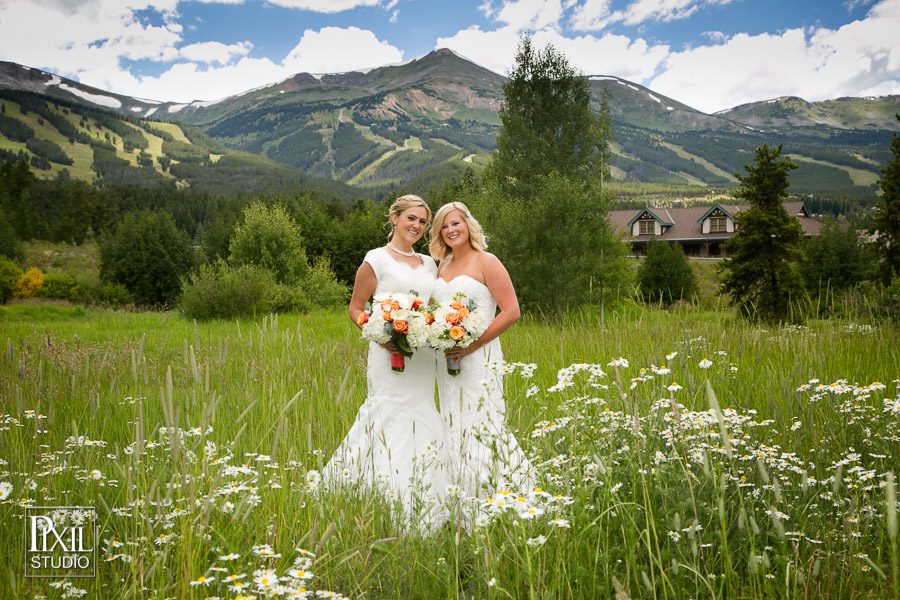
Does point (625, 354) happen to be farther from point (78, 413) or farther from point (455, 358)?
point (78, 413)

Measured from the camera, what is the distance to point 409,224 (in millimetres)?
5156

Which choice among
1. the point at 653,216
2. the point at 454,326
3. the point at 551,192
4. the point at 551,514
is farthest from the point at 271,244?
the point at 653,216

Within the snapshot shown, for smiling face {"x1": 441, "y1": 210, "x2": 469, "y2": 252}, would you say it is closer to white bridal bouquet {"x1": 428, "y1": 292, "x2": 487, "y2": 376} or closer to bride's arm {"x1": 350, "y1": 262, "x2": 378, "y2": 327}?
bride's arm {"x1": 350, "y1": 262, "x2": 378, "y2": 327}

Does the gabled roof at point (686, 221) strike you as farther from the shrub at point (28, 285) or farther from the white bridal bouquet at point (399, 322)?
the white bridal bouquet at point (399, 322)

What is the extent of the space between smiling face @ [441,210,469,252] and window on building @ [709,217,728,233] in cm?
7861

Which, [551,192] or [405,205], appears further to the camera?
[551,192]

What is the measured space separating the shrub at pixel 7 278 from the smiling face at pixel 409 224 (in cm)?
6609

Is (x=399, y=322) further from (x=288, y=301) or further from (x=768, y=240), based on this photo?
(x=768, y=240)

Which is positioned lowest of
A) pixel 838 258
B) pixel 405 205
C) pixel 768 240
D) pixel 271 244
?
pixel 838 258

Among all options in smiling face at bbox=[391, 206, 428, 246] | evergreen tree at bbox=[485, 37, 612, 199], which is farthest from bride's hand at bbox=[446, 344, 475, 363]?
evergreen tree at bbox=[485, 37, 612, 199]

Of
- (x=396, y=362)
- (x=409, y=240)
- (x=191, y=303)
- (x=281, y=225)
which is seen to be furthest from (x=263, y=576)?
(x=281, y=225)

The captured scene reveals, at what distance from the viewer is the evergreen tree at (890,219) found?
28.5 m

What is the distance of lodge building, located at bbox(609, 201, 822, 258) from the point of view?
7306 cm

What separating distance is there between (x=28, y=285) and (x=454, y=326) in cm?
7176
